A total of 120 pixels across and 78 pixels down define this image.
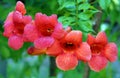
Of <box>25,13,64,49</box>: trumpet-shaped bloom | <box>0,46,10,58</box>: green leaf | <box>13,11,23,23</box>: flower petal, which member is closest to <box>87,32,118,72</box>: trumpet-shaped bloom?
<box>25,13,64,49</box>: trumpet-shaped bloom

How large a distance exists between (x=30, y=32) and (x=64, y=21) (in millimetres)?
134

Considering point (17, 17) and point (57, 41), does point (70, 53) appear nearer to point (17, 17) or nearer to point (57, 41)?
point (57, 41)

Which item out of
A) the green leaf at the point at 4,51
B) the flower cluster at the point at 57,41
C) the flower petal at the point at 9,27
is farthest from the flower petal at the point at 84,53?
the green leaf at the point at 4,51

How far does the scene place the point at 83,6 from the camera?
125cm

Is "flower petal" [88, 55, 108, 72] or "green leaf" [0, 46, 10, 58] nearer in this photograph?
"flower petal" [88, 55, 108, 72]

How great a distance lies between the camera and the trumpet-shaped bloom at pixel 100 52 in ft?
3.90

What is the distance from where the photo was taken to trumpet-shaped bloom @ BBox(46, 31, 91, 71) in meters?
1.15

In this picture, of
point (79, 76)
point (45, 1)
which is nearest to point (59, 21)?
point (45, 1)

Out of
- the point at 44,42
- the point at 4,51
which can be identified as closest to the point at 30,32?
the point at 44,42

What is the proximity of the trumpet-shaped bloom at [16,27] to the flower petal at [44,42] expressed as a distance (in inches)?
2.9

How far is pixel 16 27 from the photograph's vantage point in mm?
1239

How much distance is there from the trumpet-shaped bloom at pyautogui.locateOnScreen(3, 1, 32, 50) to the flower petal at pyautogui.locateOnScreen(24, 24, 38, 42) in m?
0.03

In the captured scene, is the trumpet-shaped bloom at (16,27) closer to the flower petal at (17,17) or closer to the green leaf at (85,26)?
the flower petal at (17,17)

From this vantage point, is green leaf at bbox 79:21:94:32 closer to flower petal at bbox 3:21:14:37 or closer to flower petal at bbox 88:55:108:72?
flower petal at bbox 88:55:108:72
